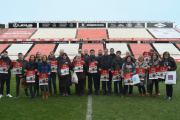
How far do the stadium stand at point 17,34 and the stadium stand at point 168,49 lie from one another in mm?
31925

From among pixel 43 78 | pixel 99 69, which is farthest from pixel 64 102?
pixel 99 69

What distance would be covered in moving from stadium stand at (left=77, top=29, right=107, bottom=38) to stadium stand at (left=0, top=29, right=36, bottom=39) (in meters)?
13.4

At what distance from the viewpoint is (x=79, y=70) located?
7.34 m

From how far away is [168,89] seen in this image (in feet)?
22.2

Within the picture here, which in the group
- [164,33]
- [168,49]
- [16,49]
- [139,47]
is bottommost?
[168,49]

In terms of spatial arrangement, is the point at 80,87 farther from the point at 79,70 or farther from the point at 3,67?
the point at 3,67

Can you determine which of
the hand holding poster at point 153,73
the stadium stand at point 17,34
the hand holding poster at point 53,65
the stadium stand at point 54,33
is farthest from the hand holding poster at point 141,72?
the stadium stand at point 17,34

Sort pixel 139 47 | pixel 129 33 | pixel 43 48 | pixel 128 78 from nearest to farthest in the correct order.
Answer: pixel 128 78, pixel 43 48, pixel 139 47, pixel 129 33

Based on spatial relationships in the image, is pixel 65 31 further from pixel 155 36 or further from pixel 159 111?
pixel 159 111

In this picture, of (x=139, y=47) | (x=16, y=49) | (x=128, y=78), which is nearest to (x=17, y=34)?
(x=16, y=49)

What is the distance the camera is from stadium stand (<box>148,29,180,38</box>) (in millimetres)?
41500

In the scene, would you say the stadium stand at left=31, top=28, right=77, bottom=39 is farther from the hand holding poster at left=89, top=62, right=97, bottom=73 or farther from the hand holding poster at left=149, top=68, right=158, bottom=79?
the hand holding poster at left=149, top=68, right=158, bottom=79

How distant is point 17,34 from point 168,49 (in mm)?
37749

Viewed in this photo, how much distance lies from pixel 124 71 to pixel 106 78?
95cm
